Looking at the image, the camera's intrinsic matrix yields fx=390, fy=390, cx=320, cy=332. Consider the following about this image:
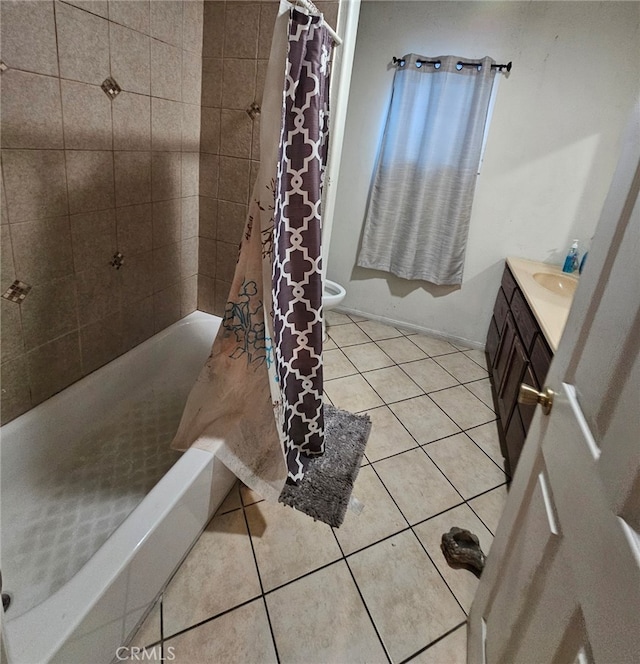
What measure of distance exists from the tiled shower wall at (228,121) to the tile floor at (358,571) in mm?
1256

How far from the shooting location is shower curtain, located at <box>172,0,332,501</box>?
1205 millimetres

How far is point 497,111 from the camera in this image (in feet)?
8.71

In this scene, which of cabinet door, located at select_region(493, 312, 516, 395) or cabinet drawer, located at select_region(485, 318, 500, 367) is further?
cabinet drawer, located at select_region(485, 318, 500, 367)

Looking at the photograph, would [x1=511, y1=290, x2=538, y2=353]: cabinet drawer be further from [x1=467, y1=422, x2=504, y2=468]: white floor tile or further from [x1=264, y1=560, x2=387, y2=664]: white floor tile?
[x1=264, y1=560, x2=387, y2=664]: white floor tile

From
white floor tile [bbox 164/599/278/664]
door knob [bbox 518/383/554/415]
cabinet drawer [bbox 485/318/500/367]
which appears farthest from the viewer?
cabinet drawer [bbox 485/318/500/367]

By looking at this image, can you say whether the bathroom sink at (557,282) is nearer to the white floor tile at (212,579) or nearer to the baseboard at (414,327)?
the baseboard at (414,327)

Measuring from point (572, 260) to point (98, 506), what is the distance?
2994 millimetres

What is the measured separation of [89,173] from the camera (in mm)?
1431

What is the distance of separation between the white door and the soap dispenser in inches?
81.9

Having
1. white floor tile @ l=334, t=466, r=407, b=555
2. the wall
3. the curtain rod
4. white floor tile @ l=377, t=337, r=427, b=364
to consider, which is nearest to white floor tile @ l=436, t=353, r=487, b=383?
white floor tile @ l=377, t=337, r=427, b=364

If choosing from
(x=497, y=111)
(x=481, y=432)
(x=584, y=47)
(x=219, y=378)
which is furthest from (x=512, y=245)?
(x=219, y=378)

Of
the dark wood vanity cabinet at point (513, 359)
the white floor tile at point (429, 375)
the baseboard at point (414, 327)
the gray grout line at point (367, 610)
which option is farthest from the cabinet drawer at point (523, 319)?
the gray grout line at point (367, 610)

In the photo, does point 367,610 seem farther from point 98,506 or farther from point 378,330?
point 378,330

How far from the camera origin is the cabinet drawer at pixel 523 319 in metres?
1.91
